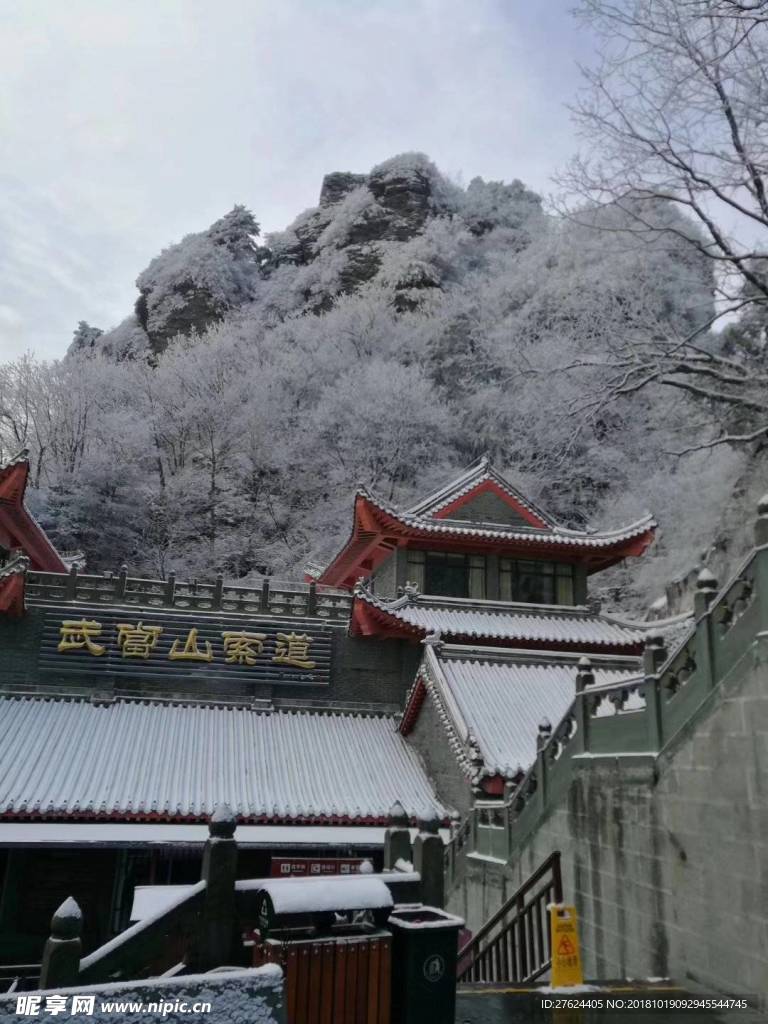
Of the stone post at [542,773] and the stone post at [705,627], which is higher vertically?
the stone post at [705,627]

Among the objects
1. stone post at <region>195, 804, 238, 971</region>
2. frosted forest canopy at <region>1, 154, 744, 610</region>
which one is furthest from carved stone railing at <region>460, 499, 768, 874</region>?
frosted forest canopy at <region>1, 154, 744, 610</region>

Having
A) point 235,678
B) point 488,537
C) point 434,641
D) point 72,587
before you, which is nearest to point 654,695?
point 434,641

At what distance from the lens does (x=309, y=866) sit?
1220cm

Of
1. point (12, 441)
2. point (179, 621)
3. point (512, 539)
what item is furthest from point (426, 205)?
point (179, 621)

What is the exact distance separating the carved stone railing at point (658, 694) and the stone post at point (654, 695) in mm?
11

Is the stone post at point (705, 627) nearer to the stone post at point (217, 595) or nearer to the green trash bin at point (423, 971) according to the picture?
the green trash bin at point (423, 971)

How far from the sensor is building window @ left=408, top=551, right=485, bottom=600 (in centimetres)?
1995

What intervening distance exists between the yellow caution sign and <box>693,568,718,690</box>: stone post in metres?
2.72

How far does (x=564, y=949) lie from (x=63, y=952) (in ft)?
15.6

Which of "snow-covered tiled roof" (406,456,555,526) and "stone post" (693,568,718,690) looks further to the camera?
"snow-covered tiled roof" (406,456,555,526)

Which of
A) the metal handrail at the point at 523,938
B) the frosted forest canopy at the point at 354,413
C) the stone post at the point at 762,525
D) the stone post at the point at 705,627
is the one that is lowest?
the metal handrail at the point at 523,938

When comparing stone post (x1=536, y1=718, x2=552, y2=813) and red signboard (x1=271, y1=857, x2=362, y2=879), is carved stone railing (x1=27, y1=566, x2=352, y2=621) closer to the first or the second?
red signboard (x1=271, y1=857, x2=362, y2=879)

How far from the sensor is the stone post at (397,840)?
6397 mm

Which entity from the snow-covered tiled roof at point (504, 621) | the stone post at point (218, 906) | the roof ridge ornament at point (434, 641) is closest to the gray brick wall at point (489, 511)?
the snow-covered tiled roof at point (504, 621)
